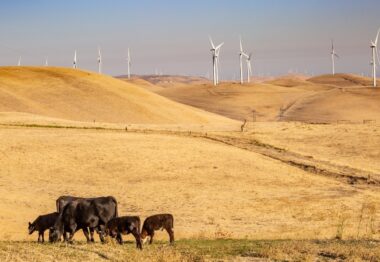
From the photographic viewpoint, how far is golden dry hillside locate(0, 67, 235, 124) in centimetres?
10169

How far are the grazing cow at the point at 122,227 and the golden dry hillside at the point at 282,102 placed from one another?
97.9 m

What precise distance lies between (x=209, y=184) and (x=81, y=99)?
6801cm

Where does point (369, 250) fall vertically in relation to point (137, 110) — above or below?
below

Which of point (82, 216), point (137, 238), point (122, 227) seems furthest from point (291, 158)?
point (137, 238)

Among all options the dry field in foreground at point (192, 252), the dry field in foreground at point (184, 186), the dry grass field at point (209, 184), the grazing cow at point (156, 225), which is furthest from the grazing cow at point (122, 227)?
the dry field in foreground at point (184, 186)

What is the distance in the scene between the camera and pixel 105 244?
2216cm

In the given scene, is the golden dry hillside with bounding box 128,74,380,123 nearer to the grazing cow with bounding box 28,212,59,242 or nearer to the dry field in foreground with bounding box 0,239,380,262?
the grazing cow with bounding box 28,212,59,242

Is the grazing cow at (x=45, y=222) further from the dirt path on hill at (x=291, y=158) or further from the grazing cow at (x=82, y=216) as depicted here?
the dirt path on hill at (x=291, y=158)

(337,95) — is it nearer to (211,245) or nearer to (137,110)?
(137,110)

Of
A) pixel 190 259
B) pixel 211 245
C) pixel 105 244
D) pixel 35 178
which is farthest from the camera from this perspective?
pixel 35 178

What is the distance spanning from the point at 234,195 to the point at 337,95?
119m

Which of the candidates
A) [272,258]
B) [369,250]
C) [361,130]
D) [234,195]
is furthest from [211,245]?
[361,130]

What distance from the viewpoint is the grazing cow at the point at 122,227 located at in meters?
22.7

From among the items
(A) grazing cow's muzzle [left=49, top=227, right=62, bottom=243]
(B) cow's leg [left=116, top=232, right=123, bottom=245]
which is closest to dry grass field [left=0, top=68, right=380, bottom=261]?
(B) cow's leg [left=116, top=232, right=123, bottom=245]
